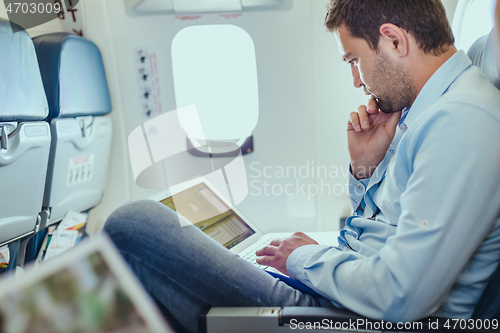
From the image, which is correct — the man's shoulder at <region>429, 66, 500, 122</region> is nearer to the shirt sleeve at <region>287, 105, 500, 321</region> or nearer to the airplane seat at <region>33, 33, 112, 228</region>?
the shirt sleeve at <region>287, 105, 500, 321</region>

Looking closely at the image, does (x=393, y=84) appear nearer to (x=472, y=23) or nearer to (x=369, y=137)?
(x=369, y=137)

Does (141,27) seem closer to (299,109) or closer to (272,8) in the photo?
(272,8)

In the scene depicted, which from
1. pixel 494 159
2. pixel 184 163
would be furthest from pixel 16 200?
pixel 494 159

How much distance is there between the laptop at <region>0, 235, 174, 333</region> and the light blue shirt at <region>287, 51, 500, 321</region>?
588 mm

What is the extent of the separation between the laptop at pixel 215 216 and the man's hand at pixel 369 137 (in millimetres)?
628

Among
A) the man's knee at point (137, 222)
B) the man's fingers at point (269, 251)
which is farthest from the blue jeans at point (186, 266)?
the man's fingers at point (269, 251)

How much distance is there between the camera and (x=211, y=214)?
1.91m

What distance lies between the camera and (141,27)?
2.31m

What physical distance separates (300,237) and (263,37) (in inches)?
56.4

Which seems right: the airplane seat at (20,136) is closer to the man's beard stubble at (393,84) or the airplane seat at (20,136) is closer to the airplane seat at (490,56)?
the man's beard stubble at (393,84)

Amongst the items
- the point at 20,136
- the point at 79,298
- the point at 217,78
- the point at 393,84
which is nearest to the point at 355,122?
the point at 393,84

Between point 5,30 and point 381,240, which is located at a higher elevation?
point 5,30

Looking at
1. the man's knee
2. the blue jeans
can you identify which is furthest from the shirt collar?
the man's knee

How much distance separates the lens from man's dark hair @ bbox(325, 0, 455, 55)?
3.56 feet
